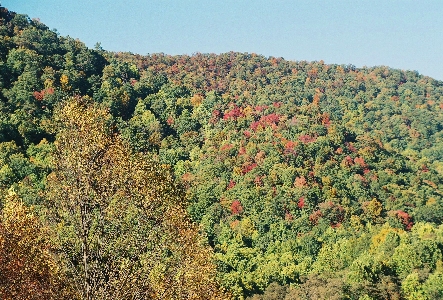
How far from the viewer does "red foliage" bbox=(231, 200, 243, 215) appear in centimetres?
7731

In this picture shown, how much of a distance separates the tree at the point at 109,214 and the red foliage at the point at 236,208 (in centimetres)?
6257

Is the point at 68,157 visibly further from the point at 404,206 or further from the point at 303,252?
the point at 404,206

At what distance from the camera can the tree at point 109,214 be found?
45.6ft

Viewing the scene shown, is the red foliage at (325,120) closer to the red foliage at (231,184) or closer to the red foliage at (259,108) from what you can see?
the red foliage at (259,108)

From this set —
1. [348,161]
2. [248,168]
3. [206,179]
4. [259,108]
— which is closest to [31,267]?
[206,179]

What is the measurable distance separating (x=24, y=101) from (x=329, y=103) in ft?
286

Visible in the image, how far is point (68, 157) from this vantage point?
13.8 metres

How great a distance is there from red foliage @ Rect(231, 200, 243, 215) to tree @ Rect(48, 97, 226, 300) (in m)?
62.6

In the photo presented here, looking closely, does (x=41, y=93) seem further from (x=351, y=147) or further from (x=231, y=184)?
(x=351, y=147)

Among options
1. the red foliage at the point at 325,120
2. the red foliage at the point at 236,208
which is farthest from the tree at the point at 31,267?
the red foliage at the point at 325,120

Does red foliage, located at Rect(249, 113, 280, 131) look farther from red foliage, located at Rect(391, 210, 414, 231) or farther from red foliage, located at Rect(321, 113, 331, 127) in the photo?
red foliage, located at Rect(391, 210, 414, 231)

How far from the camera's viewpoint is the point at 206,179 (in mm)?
81938

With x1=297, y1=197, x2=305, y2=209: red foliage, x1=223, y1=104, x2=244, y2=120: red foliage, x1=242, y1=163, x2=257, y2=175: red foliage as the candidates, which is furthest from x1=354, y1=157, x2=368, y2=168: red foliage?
x1=223, y1=104, x2=244, y2=120: red foliage

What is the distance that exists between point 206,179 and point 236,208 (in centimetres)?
818
